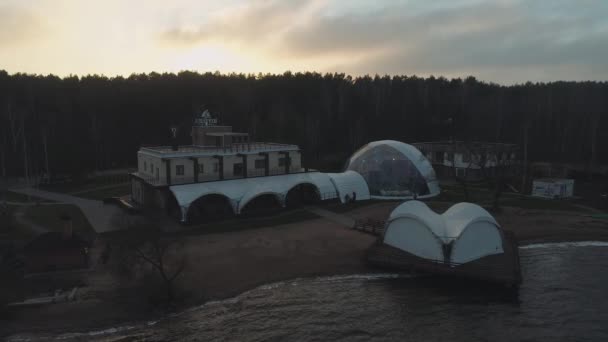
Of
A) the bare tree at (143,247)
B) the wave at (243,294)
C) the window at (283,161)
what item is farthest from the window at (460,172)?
the bare tree at (143,247)

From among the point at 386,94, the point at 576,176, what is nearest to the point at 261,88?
the point at 386,94

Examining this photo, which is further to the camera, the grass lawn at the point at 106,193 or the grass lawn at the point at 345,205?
the grass lawn at the point at 106,193

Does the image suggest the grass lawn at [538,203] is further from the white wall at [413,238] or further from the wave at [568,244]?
the white wall at [413,238]

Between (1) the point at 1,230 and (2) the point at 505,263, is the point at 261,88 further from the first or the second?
(2) the point at 505,263

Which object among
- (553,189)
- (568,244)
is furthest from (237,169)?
(553,189)

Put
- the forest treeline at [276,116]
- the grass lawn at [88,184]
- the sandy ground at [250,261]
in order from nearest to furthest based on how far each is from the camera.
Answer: the sandy ground at [250,261], the grass lawn at [88,184], the forest treeline at [276,116]

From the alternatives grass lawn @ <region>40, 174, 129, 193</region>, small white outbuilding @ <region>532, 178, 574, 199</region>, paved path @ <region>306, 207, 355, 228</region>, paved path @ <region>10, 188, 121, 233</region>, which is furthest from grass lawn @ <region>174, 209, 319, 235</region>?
small white outbuilding @ <region>532, 178, 574, 199</region>

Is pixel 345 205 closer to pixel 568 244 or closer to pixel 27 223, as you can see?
pixel 568 244
